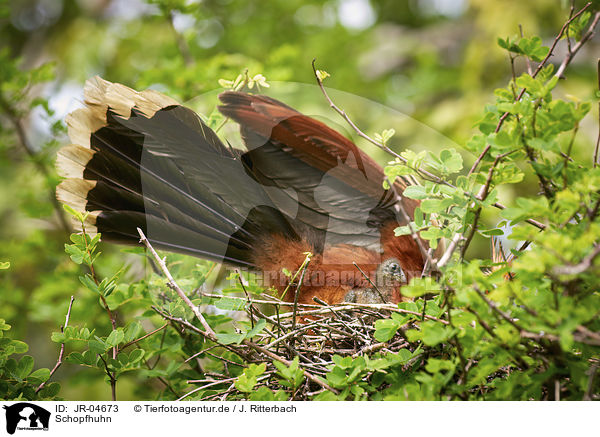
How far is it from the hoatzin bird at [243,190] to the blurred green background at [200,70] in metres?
0.15

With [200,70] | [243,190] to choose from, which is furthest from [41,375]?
[200,70]

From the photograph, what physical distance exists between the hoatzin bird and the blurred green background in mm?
148

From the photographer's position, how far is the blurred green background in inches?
77.0

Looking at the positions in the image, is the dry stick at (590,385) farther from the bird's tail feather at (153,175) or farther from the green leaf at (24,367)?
the green leaf at (24,367)

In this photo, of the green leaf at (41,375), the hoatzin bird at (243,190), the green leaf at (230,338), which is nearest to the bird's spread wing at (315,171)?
the hoatzin bird at (243,190)

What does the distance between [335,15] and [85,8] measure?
2952 millimetres

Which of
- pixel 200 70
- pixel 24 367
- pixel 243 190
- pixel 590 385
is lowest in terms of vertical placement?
pixel 590 385

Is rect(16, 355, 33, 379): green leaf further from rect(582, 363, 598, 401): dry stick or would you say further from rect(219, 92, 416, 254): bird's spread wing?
rect(582, 363, 598, 401): dry stick

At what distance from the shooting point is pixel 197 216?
139cm
